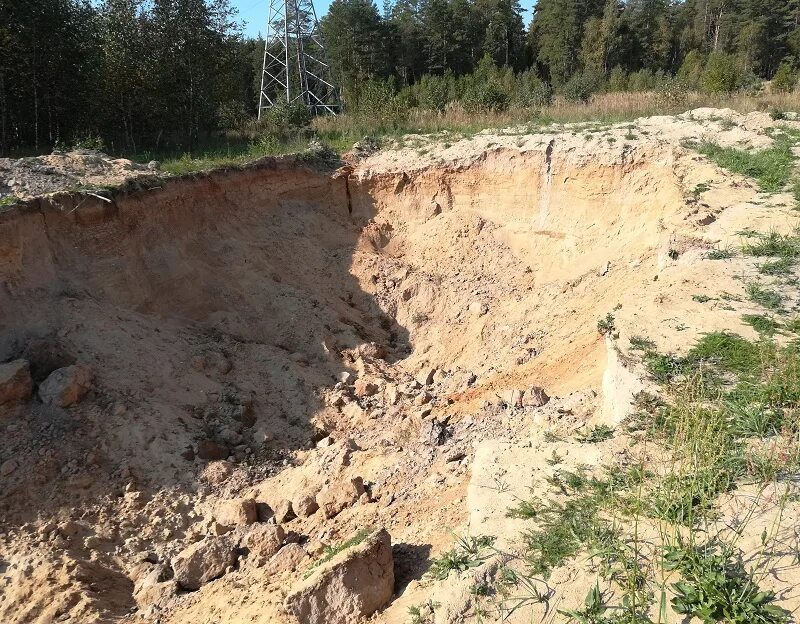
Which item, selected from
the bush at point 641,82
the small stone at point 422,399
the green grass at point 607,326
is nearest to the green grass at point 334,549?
the small stone at point 422,399

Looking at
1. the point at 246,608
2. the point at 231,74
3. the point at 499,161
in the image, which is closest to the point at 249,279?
the point at 499,161

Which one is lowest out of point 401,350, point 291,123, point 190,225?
point 401,350

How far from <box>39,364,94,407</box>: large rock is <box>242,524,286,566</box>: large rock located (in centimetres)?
293

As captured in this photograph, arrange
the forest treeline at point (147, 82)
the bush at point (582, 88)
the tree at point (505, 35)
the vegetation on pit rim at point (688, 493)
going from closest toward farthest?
the vegetation on pit rim at point (688, 493)
the forest treeline at point (147, 82)
the bush at point (582, 88)
the tree at point (505, 35)

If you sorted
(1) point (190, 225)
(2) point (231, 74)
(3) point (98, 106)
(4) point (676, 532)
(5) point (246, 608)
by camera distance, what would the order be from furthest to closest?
(2) point (231, 74) → (3) point (98, 106) → (1) point (190, 225) → (5) point (246, 608) → (4) point (676, 532)

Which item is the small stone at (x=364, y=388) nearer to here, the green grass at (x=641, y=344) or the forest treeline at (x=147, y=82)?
the green grass at (x=641, y=344)

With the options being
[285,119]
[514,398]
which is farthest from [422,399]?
[285,119]

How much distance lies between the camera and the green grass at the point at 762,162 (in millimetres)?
10094

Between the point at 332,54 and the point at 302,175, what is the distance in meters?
28.2

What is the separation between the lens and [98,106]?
48.0ft

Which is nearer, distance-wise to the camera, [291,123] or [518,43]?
[291,123]

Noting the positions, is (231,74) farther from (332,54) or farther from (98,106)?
(332,54)

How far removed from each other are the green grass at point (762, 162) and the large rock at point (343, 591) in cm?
932

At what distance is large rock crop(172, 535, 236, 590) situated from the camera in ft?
18.3
